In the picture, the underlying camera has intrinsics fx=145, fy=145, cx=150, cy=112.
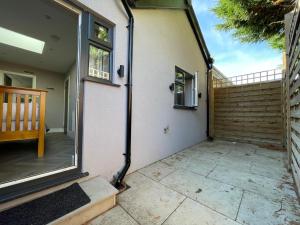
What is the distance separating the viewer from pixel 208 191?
180cm

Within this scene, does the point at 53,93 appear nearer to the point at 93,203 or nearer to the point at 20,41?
the point at 20,41

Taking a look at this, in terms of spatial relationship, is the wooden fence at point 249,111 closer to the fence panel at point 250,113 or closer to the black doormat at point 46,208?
the fence panel at point 250,113

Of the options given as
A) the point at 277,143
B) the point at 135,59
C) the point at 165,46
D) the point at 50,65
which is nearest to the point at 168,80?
the point at 165,46

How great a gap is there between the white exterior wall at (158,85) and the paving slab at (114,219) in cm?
88

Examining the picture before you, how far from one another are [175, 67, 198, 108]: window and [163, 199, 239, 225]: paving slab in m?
2.48

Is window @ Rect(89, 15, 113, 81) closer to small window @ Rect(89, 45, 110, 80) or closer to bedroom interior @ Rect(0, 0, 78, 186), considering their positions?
small window @ Rect(89, 45, 110, 80)

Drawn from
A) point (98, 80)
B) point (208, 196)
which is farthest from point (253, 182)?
point (98, 80)

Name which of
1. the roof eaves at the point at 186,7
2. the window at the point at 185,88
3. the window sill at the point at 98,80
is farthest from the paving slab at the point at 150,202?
the roof eaves at the point at 186,7

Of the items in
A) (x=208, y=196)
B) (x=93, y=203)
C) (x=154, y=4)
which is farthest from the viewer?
(x=154, y=4)

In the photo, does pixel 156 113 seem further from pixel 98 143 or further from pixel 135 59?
pixel 98 143

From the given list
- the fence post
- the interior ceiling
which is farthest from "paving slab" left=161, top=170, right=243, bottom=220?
the fence post

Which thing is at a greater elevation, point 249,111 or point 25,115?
point 249,111

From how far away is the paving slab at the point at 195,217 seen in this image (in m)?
1.30

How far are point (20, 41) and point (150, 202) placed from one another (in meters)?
4.52
